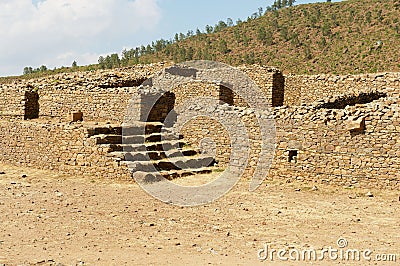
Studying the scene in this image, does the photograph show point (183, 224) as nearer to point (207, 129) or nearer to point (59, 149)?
point (207, 129)

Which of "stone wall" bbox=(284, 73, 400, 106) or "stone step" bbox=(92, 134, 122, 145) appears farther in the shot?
"stone wall" bbox=(284, 73, 400, 106)

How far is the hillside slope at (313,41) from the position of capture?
39031 millimetres

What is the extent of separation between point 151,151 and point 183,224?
4921mm

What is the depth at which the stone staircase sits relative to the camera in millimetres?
12641

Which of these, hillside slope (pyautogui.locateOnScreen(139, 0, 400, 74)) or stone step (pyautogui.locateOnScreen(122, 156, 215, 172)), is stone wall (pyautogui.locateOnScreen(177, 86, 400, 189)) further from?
hillside slope (pyautogui.locateOnScreen(139, 0, 400, 74))

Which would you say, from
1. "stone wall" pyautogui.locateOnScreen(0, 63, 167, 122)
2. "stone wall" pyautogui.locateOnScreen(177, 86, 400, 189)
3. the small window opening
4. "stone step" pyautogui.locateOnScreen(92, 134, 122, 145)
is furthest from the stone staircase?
the small window opening

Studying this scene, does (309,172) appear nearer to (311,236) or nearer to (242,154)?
(242,154)

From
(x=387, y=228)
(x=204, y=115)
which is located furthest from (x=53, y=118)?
(x=387, y=228)

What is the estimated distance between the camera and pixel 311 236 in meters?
7.82

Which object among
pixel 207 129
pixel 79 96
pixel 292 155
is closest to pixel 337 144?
pixel 292 155

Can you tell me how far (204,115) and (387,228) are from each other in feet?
23.3

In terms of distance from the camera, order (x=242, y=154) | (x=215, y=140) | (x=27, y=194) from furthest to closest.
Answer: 1. (x=215, y=140)
2. (x=242, y=154)
3. (x=27, y=194)

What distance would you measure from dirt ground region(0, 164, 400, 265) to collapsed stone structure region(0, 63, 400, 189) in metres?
0.68

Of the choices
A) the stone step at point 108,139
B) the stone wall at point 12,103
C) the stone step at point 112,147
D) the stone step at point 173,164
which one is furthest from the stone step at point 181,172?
the stone wall at point 12,103
